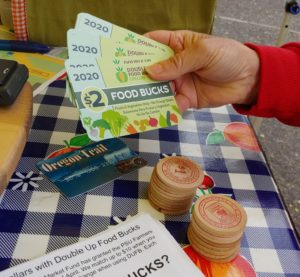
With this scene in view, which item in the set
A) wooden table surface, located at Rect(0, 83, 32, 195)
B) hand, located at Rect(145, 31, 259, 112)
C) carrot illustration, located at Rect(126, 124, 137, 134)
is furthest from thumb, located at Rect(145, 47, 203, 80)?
wooden table surface, located at Rect(0, 83, 32, 195)

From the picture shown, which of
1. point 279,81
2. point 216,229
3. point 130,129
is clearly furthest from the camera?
point 279,81

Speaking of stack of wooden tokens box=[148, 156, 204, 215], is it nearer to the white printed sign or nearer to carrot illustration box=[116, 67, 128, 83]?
the white printed sign

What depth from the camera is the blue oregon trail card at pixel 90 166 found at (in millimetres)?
611

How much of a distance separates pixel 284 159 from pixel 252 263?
3.58ft

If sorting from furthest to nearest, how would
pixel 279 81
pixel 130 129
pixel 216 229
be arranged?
1. pixel 279 81
2. pixel 130 129
3. pixel 216 229

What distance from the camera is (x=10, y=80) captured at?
581mm

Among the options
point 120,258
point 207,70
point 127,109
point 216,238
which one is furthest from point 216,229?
point 207,70

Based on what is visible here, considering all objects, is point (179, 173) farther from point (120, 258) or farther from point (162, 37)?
point (162, 37)

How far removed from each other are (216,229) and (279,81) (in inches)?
13.8

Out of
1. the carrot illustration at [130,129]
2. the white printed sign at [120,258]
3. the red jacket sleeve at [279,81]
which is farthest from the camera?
the red jacket sleeve at [279,81]

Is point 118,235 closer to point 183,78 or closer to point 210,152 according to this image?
point 210,152

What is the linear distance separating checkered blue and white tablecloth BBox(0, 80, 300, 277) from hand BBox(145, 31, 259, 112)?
7 cm

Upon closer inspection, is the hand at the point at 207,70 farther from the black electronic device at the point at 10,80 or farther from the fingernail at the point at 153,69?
the black electronic device at the point at 10,80

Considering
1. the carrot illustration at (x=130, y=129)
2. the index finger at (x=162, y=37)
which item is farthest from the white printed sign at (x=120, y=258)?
the index finger at (x=162, y=37)
